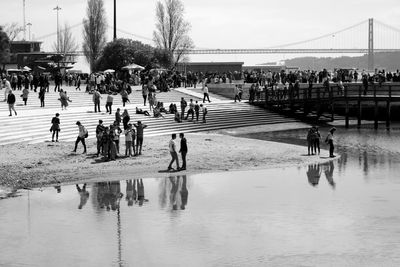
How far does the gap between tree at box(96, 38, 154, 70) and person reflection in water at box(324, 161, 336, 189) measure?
3476 cm

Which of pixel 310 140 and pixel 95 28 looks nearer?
pixel 310 140

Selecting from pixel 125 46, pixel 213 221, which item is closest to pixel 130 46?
pixel 125 46

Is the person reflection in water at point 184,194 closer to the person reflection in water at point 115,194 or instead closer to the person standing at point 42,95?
the person reflection in water at point 115,194

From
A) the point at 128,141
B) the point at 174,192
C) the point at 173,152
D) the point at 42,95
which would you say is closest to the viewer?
the point at 174,192

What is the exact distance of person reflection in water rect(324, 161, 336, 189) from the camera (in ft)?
94.8

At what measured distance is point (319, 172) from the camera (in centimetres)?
3156

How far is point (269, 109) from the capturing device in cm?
5712

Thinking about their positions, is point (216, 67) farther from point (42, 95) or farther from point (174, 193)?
point (174, 193)

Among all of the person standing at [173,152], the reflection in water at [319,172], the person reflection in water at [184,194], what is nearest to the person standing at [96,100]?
the person standing at [173,152]

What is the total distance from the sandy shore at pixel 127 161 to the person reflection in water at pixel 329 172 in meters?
0.92

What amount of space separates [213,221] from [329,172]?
1050 centimetres

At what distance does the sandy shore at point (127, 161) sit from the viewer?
1149 inches

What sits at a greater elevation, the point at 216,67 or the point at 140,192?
the point at 216,67

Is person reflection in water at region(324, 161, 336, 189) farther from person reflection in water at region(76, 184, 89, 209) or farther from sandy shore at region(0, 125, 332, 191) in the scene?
person reflection in water at region(76, 184, 89, 209)
